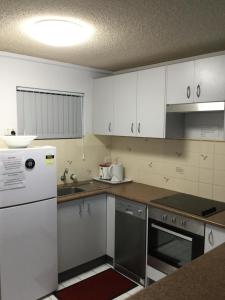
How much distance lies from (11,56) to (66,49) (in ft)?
→ 2.06

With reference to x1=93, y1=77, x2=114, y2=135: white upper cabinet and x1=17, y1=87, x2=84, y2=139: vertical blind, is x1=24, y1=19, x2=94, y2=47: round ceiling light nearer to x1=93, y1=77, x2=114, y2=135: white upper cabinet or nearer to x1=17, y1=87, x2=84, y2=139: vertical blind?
x1=17, y1=87, x2=84, y2=139: vertical blind

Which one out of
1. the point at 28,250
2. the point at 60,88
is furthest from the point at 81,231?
the point at 60,88

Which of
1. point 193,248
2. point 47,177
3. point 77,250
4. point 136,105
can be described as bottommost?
point 77,250

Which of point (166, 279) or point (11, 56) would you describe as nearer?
point (166, 279)

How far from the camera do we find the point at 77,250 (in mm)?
2840

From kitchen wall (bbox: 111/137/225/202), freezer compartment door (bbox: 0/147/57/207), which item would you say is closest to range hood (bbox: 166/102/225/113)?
kitchen wall (bbox: 111/137/225/202)

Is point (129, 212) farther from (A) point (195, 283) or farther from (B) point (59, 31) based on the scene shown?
(B) point (59, 31)

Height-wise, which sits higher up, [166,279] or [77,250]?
[166,279]

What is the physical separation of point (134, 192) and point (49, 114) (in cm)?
134

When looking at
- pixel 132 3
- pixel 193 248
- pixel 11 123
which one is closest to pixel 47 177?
pixel 11 123

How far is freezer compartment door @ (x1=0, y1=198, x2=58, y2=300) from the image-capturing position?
2227mm

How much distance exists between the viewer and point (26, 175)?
2271 mm

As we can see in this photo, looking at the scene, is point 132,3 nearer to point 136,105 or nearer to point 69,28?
point 69,28

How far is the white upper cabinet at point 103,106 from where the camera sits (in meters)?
3.21
